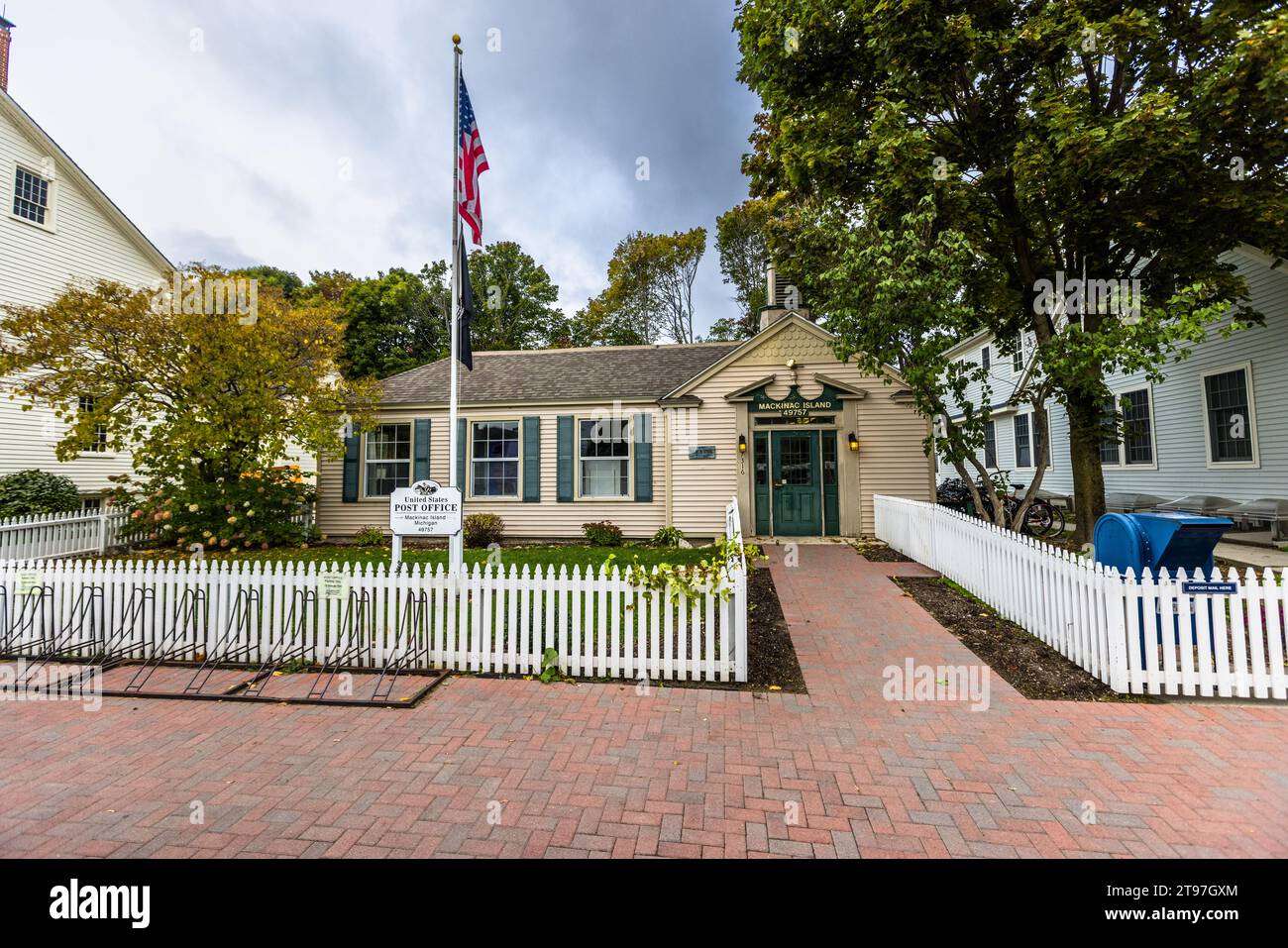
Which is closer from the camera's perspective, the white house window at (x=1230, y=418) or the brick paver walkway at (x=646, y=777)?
the brick paver walkway at (x=646, y=777)

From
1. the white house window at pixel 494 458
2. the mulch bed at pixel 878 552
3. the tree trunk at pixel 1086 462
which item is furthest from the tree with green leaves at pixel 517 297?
the tree trunk at pixel 1086 462

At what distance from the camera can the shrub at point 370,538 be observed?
494 inches

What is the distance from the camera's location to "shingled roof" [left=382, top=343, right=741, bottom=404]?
515 inches

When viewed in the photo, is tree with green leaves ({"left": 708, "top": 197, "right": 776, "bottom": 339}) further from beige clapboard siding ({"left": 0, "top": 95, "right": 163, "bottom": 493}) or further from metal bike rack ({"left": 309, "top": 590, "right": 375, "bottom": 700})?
metal bike rack ({"left": 309, "top": 590, "right": 375, "bottom": 700})

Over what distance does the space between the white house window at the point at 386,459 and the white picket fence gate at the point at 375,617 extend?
25.1ft

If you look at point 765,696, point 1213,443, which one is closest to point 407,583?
point 765,696

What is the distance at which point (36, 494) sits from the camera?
1262 cm

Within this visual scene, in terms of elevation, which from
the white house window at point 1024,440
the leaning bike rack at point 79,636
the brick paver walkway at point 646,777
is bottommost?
the brick paver walkway at point 646,777

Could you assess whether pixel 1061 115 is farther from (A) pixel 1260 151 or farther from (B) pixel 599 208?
(B) pixel 599 208

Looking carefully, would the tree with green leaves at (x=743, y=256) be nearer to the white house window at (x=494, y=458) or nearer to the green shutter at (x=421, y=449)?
the white house window at (x=494, y=458)

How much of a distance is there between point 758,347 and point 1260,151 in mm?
8386

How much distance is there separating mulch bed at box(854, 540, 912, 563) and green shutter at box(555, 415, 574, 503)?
6610 mm

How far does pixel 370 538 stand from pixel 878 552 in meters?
11.3

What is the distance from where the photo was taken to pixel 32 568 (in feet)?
18.6
